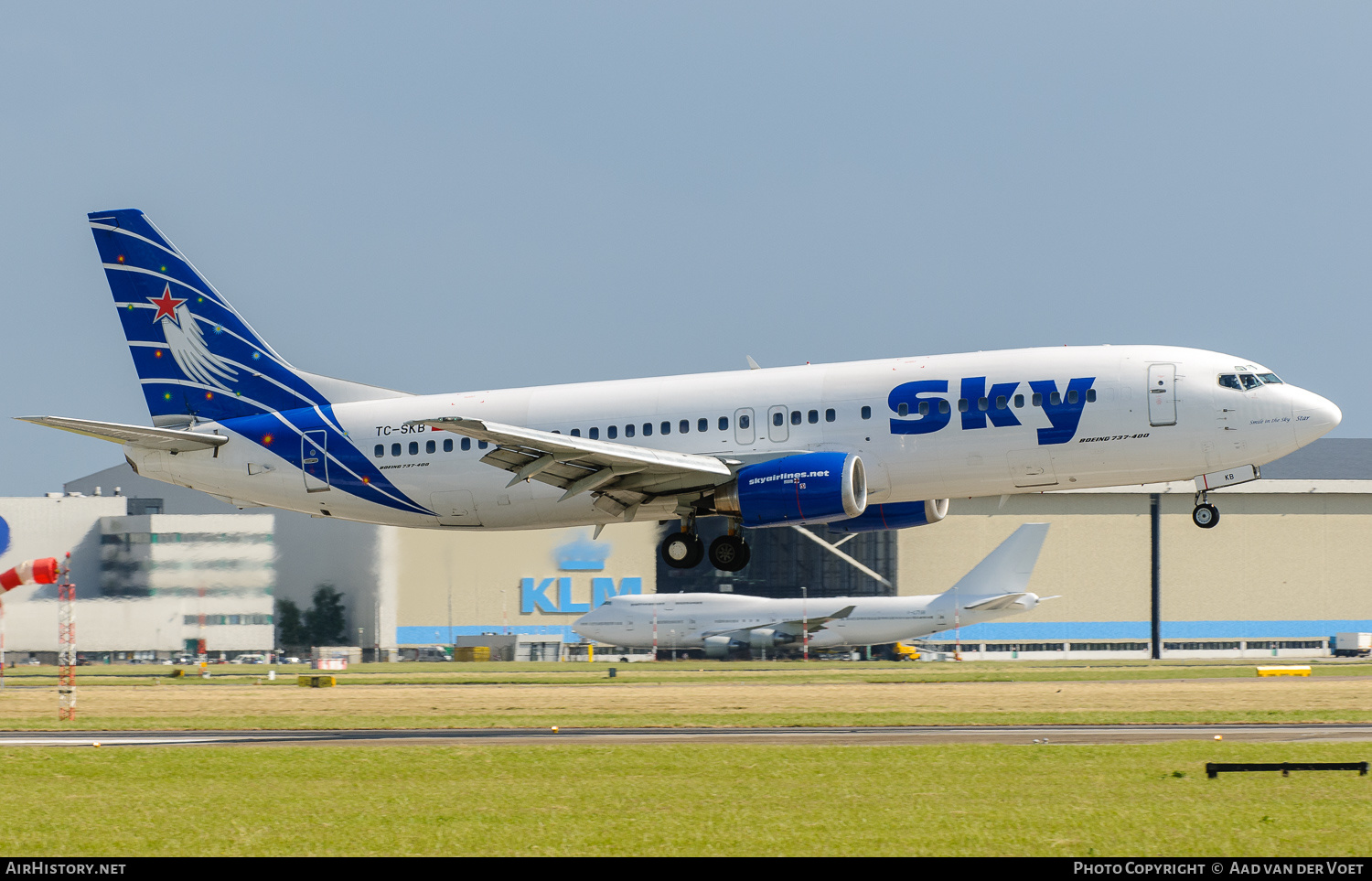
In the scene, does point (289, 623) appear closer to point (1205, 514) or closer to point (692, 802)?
point (1205, 514)

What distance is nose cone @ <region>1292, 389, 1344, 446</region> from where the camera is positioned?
31781 mm

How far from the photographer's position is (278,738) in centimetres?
3500

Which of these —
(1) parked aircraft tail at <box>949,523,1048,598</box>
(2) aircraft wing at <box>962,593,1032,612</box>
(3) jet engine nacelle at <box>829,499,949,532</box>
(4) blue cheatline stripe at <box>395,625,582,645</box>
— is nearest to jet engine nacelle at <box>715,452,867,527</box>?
(3) jet engine nacelle at <box>829,499,949,532</box>

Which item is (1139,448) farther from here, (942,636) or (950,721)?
(942,636)

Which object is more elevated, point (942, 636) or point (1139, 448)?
point (1139, 448)

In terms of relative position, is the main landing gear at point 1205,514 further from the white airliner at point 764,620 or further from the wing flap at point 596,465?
the white airliner at point 764,620

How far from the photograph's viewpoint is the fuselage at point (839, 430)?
3209 cm

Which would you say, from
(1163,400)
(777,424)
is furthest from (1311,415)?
(777,424)

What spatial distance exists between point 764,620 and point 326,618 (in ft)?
81.0

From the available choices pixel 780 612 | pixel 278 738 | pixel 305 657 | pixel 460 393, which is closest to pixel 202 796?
pixel 278 738

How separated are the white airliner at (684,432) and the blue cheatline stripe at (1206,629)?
63880 mm

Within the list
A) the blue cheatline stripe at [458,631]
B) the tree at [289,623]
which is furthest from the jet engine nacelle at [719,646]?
the tree at [289,623]

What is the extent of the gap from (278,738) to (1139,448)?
2145 cm
